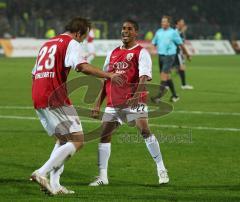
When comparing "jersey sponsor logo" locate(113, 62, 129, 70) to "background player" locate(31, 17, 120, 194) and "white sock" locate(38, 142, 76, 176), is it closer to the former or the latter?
"background player" locate(31, 17, 120, 194)

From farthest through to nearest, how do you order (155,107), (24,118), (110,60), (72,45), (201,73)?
(201,73) → (155,107) → (24,118) → (110,60) → (72,45)

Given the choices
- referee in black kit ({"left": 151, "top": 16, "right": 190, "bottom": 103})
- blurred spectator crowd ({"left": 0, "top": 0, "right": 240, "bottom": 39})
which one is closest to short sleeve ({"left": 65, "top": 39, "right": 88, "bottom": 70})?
referee in black kit ({"left": 151, "top": 16, "right": 190, "bottom": 103})

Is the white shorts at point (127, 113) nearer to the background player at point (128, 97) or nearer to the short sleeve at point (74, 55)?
the background player at point (128, 97)

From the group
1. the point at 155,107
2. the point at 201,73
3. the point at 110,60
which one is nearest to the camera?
the point at 110,60

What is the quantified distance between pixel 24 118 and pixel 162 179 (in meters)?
8.28

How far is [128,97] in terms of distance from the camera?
35.5 feet

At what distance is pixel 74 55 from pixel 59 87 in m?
0.45

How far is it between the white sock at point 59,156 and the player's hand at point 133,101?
5.20 ft

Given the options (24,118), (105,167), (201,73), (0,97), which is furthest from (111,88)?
(201,73)

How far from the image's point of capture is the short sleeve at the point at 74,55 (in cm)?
920

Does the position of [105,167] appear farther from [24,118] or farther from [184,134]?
[24,118]

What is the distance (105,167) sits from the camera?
34.7 ft

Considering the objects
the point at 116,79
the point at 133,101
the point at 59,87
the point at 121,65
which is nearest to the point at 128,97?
the point at 133,101

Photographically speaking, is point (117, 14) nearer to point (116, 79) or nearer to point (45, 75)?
point (116, 79)
